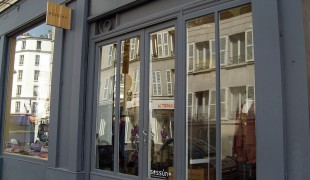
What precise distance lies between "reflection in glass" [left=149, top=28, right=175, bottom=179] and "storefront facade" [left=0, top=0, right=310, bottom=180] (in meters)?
0.01

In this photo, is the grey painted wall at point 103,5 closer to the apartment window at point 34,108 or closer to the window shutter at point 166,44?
the window shutter at point 166,44

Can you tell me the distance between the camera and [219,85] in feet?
13.3

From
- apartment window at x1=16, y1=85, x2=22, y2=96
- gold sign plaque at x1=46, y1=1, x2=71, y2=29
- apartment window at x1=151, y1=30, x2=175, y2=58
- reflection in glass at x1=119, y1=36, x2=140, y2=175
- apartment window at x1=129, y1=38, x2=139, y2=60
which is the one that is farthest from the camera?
apartment window at x1=16, y1=85, x2=22, y2=96

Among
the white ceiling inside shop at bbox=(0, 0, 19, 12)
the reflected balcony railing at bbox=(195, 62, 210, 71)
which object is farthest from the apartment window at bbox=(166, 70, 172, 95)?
the white ceiling inside shop at bbox=(0, 0, 19, 12)

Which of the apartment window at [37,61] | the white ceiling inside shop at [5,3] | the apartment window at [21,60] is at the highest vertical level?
the white ceiling inside shop at [5,3]

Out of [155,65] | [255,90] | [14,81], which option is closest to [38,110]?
[14,81]

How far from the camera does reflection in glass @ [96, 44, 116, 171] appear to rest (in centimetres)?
559

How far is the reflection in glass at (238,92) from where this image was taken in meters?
3.75

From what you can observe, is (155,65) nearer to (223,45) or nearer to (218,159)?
(223,45)

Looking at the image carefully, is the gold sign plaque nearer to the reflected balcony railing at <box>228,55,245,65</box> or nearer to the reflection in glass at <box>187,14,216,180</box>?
the reflection in glass at <box>187,14,216,180</box>

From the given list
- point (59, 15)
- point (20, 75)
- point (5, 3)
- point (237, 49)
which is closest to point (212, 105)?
point (237, 49)

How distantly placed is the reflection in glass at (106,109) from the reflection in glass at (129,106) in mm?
238

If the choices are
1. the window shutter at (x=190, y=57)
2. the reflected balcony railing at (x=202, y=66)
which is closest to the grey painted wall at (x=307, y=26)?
the reflected balcony railing at (x=202, y=66)

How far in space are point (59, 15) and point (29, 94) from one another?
2.70 meters
